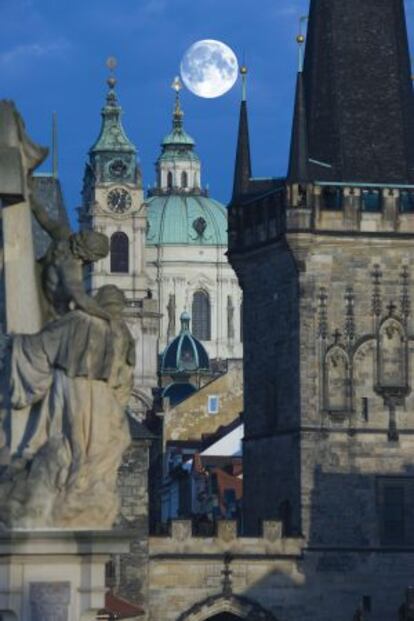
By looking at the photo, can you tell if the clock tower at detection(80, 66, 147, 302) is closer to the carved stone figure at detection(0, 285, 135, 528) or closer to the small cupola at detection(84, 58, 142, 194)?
the small cupola at detection(84, 58, 142, 194)

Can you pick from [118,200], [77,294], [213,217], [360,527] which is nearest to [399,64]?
[360,527]

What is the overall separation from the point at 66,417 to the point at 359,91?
61.3 metres

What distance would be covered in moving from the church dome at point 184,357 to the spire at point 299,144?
90277mm

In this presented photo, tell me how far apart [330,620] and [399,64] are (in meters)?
15.1

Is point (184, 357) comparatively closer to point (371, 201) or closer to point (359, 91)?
point (359, 91)

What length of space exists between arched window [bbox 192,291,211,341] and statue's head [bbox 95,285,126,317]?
17961cm

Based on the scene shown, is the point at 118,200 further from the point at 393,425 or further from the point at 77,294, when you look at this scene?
the point at 77,294

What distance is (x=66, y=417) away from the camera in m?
10.7

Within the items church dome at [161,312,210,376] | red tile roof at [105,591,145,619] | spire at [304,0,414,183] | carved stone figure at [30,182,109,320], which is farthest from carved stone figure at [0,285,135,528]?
church dome at [161,312,210,376]

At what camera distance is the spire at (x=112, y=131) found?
17600 centimetres

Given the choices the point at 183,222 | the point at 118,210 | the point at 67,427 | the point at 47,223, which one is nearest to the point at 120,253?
the point at 118,210

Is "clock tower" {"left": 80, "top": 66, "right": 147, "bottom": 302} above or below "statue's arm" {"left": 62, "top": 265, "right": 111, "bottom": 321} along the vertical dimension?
above

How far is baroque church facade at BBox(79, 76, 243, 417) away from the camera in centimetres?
17212

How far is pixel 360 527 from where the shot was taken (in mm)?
67375
